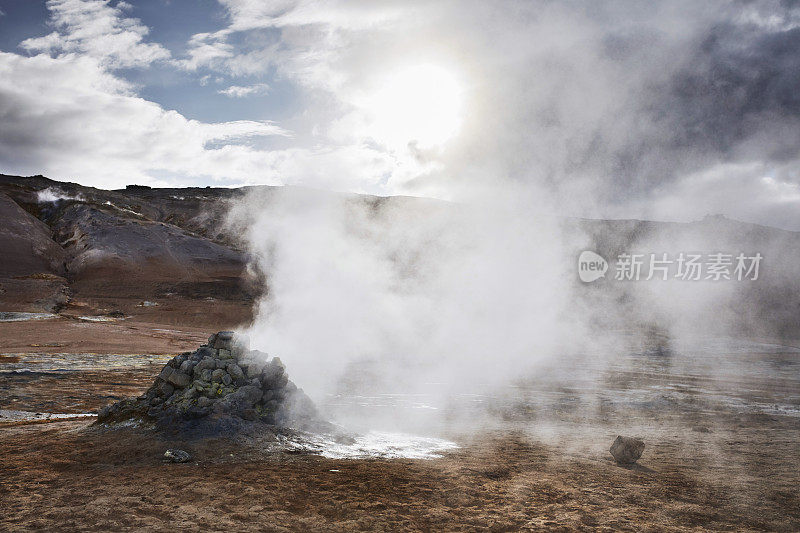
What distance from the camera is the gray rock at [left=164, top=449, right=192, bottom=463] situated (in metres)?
6.33

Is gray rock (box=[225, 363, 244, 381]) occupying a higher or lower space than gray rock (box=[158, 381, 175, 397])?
higher

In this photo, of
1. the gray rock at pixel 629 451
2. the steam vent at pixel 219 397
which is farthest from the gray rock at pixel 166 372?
the gray rock at pixel 629 451

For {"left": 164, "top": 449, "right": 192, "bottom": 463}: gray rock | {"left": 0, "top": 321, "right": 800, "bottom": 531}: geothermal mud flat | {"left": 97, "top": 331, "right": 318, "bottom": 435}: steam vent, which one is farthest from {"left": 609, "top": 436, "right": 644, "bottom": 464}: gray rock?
{"left": 164, "top": 449, "right": 192, "bottom": 463}: gray rock

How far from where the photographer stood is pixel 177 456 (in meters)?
6.35

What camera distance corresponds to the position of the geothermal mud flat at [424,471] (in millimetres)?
4855

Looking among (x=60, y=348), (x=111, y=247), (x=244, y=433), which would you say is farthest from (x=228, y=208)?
(x=244, y=433)

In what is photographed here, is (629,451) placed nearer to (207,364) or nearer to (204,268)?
(207,364)

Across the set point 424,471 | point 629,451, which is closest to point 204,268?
point 424,471

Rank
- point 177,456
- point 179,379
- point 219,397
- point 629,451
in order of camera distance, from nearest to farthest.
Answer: point 177,456
point 629,451
point 219,397
point 179,379

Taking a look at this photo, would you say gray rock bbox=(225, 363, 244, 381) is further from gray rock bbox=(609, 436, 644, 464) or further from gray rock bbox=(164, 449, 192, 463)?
gray rock bbox=(609, 436, 644, 464)

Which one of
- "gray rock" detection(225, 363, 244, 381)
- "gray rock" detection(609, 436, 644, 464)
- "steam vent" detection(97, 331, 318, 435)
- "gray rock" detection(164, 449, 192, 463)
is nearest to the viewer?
"gray rock" detection(164, 449, 192, 463)

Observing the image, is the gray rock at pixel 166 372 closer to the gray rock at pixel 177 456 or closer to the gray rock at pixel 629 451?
the gray rock at pixel 177 456

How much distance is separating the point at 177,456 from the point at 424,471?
320cm

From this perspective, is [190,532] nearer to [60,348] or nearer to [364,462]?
[364,462]
